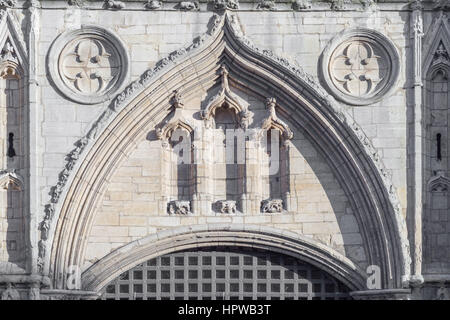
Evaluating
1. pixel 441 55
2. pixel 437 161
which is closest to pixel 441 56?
pixel 441 55

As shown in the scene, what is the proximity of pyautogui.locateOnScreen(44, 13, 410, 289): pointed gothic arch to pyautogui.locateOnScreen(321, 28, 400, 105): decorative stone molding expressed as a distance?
367 millimetres

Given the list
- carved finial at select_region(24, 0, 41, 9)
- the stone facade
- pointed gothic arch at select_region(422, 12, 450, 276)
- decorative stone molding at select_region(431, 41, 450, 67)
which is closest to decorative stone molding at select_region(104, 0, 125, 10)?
the stone facade

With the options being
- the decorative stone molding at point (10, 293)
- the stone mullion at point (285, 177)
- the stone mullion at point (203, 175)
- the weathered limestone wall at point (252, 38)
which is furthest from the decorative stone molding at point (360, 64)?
the decorative stone molding at point (10, 293)

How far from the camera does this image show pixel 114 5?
32.3m

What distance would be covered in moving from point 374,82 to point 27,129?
17.2 feet

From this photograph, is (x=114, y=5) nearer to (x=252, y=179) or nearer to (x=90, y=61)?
(x=90, y=61)

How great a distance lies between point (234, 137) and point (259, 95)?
0.74 meters

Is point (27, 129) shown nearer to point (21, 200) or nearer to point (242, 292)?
point (21, 200)

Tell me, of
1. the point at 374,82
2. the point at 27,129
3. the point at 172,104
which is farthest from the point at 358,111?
the point at 27,129

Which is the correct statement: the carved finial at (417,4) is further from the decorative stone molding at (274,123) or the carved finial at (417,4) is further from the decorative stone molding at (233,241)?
the decorative stone molding at (233,241)

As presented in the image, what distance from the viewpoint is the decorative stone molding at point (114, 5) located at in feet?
106

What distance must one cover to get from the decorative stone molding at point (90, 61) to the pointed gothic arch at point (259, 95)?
0.36 meters

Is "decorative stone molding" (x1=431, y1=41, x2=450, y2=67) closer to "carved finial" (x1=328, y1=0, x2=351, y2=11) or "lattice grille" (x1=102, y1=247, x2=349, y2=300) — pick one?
"carved finial" (x1=328, y1=0, x2=351, y2=11)

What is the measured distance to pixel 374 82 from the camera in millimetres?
32438
